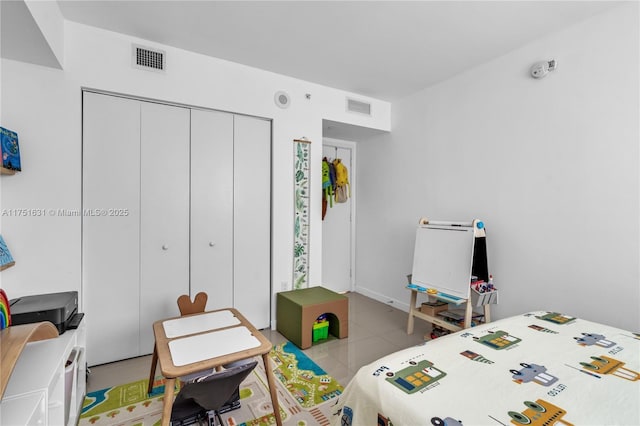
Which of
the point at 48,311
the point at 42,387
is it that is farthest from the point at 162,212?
the point at 42,387

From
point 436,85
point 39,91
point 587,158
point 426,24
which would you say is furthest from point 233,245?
point 587,158

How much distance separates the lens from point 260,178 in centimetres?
316

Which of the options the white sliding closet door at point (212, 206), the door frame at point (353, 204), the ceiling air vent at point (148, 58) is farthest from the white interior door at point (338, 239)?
the ceiling air vent at point (148, 58)

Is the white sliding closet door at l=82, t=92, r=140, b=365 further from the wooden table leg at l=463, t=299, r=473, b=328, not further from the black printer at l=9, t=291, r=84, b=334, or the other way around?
the wooden table leg at l=463, t=299, r=473, b=328

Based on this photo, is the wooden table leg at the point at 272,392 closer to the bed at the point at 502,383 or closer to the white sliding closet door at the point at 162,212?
the bed at the point at 502,383

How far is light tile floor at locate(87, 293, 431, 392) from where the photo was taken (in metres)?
2.36

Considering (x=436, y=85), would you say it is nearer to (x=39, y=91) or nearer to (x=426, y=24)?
(x=426, y=24)

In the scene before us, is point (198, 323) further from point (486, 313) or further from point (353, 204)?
point (353, 204)

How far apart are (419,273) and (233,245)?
6.14 ft

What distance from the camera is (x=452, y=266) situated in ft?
9.26

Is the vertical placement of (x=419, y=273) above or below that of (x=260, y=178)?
below

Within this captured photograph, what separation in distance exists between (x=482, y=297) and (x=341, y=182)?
2.28m

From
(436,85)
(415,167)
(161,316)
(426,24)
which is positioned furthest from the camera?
(415,167)

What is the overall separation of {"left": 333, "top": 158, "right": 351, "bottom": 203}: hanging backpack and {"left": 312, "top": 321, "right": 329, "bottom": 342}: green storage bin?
1896 millimetres
